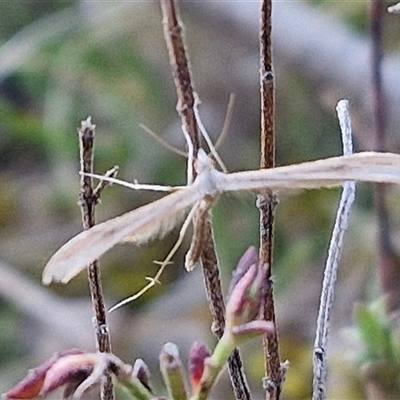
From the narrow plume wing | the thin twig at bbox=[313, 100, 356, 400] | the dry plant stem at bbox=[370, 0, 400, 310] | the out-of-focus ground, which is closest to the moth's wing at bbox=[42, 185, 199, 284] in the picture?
the narrow plume wing

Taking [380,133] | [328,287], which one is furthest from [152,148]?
[328,287]

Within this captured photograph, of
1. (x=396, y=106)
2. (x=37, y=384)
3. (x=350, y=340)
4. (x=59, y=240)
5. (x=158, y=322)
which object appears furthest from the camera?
(x=59, y=240)

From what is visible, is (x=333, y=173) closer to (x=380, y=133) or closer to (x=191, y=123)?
(x=191, y=123)

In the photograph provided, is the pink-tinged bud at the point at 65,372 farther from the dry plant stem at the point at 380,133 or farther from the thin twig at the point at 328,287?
the dry plant stem at the point at 380,133

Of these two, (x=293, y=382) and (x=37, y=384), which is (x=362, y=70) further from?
(x=37, y=384)

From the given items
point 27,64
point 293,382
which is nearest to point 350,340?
point 293,382

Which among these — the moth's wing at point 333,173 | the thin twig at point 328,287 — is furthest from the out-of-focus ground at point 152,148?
the moth's wing at point 333,173
